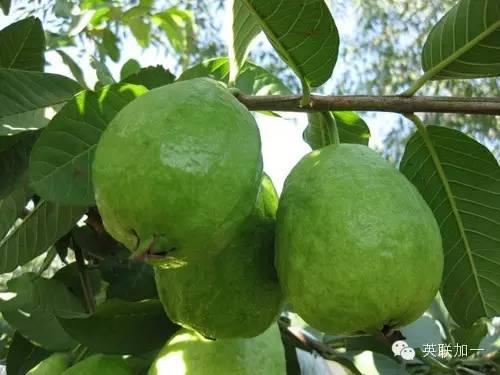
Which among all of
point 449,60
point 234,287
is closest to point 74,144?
point 234,287

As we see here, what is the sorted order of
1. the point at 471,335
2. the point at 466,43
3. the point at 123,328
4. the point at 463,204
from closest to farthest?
the point at 466,43
the point at 463,204
the point at 123,328
the point at 471,335

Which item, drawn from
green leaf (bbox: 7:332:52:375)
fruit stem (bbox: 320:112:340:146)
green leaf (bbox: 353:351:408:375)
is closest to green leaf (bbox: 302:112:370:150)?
fruit stem (bbox: 320:112:340:146)

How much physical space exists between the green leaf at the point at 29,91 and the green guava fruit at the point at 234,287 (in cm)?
49

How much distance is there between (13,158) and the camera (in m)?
1.24

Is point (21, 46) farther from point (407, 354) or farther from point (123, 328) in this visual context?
point (407, 354)

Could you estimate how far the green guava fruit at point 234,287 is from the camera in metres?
0.86

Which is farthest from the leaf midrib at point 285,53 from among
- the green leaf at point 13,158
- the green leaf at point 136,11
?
the green leaf at point 136,11

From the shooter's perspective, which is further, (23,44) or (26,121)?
(23,44)

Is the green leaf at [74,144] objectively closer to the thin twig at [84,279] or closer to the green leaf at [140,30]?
the thin twig at [84,279]

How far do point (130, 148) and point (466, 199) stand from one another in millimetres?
602

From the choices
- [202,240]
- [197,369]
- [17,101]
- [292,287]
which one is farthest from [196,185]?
[17,101]

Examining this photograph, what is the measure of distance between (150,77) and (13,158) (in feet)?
0.99

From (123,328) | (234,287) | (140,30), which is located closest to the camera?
(234,287)

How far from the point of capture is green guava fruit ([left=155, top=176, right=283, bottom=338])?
863 mm
